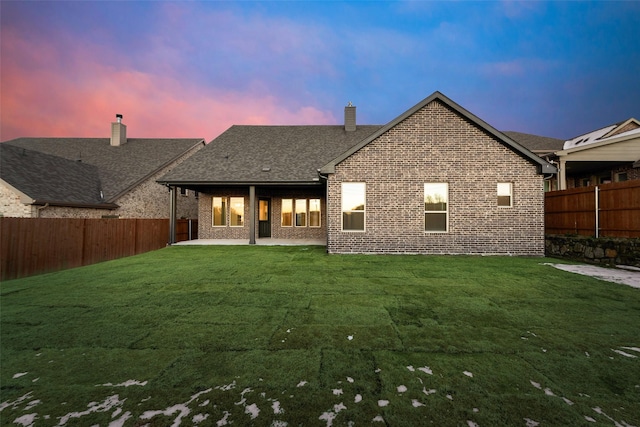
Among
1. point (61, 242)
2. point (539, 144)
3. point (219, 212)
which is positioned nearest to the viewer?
point (61, 242)

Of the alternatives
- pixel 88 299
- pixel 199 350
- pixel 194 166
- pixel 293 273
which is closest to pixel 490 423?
pixel 199 350

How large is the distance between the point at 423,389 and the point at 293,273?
5.08 m

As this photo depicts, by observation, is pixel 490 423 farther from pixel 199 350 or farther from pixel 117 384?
pixel 117 384

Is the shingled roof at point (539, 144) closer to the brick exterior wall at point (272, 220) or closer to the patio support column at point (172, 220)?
the brick exterior wall at point (272, 220)

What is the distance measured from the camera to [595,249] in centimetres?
857

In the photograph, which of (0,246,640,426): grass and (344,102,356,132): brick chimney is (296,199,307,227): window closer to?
(344,102,356,132): brick chimney

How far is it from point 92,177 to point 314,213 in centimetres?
1539

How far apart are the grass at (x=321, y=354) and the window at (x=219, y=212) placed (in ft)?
35.3

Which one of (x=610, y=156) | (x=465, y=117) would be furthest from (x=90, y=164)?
(x=610, y=156)

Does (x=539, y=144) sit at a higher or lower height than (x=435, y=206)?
higher

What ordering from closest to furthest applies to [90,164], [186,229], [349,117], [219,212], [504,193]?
[504,193]
[186,229]
[219,212]
[349,117]
[90,164]

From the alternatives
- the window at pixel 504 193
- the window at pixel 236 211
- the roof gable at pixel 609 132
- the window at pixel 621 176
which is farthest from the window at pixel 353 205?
the roof gable at pixel 609 132

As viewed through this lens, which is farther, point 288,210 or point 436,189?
point 288,210

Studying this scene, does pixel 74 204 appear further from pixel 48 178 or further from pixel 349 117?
pixel 349 117
